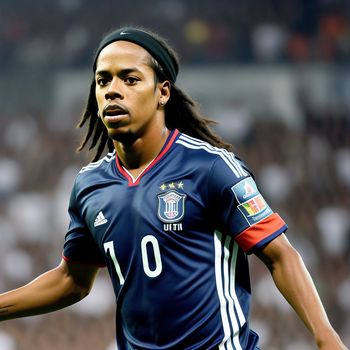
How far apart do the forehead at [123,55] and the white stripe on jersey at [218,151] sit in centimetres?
30

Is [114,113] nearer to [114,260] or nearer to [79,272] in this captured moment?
[114,260]

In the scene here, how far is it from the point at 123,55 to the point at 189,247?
686 millimetres

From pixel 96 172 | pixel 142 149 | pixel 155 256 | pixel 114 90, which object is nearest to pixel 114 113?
pixel 114 90

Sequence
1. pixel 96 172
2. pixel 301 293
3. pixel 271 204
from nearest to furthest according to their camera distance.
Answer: pixel 301 293
pixel 96 172
pixel 271 204

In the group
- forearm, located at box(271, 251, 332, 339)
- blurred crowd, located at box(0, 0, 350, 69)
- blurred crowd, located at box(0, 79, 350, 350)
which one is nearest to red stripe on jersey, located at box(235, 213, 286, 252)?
forearm, located at box(271, 251, 332, 339)

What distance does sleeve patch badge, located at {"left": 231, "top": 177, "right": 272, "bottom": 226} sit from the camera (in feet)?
9.18

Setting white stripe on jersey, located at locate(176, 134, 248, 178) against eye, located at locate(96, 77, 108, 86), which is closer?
white stripe on jersey, located at locate(176, 134, 248, 178)

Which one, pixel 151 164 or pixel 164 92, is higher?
pixel 164 92

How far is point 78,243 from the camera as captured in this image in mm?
3256

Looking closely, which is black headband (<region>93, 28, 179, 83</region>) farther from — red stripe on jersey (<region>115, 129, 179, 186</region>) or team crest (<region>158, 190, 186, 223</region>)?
team crest (<region>158, 190, 186, 223</region>)

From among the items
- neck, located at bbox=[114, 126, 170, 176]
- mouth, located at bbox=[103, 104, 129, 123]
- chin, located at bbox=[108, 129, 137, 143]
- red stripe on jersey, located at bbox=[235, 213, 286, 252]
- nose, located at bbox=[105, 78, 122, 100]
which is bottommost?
red stripe on jersey, located at bbox=[235, 213, 286, 252]

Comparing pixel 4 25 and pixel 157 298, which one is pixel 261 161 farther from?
pixel 157 298

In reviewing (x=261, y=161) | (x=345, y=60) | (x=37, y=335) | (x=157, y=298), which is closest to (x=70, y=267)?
(x=157, y=298)

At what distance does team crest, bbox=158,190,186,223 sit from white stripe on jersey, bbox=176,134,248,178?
184 millimetres
